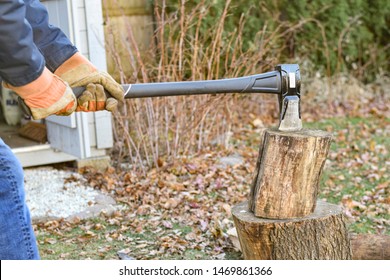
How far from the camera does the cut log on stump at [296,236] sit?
3289 mm

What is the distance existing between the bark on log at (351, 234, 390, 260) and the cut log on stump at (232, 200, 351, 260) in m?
0.56

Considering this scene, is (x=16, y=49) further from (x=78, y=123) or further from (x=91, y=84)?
(x=78, y=123)

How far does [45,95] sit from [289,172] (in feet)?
4.09

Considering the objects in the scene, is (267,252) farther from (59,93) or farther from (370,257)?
(59,93)

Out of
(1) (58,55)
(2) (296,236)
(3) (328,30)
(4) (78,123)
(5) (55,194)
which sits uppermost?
(1) (58,55)

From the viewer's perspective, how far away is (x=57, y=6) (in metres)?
5.75

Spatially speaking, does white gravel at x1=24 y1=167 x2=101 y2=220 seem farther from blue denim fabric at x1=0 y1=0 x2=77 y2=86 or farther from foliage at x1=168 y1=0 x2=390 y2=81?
foliage at x1=168 y1=0 x2=390 y2=81

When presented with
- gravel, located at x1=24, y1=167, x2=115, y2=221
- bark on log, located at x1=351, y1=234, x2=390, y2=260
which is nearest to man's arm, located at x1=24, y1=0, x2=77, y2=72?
bark on log, located at x1=351, y1=234, x2=390, y2=260

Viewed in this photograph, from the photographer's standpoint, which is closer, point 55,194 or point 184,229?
point 184,229

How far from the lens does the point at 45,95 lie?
2586 mm

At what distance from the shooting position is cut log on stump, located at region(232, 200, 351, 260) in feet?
10.8

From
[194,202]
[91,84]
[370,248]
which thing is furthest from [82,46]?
[370,248]

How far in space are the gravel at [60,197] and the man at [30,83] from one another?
2135 millimetres
